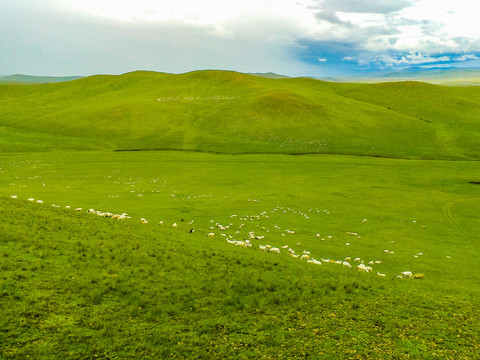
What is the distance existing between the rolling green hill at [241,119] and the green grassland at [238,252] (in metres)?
3.99

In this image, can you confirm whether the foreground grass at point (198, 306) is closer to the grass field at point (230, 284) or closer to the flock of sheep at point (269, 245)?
the grass field at point (230, 284)

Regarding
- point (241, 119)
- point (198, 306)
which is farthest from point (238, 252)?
point (241, 119)

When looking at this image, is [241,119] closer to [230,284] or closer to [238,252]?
[238,252]

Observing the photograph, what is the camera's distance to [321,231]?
32156mm

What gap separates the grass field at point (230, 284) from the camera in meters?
12.7

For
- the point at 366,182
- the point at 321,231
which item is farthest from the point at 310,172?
the point at 321,231

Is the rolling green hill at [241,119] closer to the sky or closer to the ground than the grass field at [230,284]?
closer to the sky

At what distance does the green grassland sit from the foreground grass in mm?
66

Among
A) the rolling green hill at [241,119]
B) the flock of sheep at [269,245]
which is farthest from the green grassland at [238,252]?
the rolling green hill at [241,119]

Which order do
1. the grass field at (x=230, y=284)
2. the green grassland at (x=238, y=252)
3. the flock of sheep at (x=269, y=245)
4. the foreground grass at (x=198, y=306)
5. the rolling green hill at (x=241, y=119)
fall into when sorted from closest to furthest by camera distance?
the foreground grass at (x=198, y=306) < the grass field at (x=230, y=284) < the green grassland at (x=238, y=252) < the flock of sheep at (x=269, y=245) < the rolling green hill at (x=241, y=119)

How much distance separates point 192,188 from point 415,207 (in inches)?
1176

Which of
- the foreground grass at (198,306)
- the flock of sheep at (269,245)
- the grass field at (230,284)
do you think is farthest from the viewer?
the flock of sheep at (269,245)

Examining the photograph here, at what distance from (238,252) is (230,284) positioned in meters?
4.87

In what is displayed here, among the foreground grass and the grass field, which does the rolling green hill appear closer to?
the grass field
